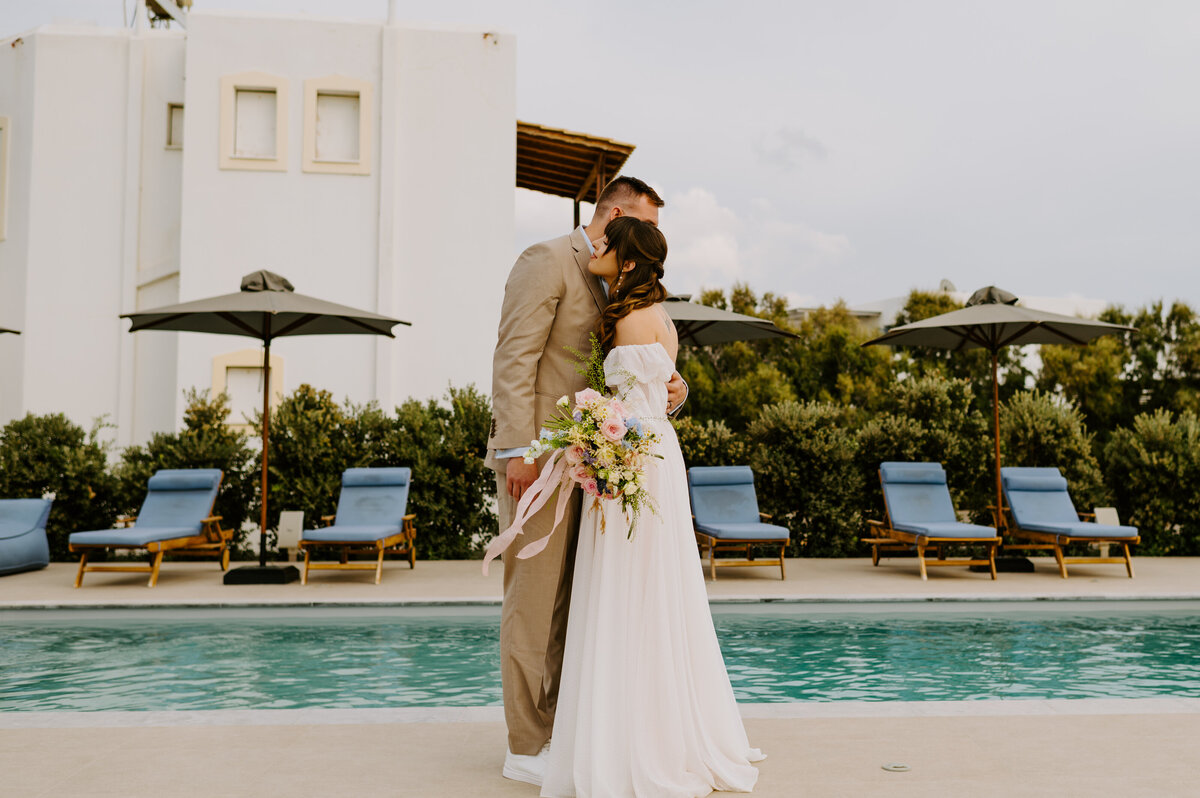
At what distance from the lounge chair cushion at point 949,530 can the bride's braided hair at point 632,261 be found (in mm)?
6605

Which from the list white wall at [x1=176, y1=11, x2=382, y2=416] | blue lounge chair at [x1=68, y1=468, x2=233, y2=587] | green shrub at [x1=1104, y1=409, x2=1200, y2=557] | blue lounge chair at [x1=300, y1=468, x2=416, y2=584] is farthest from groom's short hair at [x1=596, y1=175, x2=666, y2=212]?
white wall at [x1=176, y1=11, x2=382, y2=416]

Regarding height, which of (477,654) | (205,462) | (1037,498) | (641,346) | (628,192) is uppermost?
(628,192)

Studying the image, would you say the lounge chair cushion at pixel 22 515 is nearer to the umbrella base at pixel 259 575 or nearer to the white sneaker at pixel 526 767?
the umbrella base at pixel 259 575

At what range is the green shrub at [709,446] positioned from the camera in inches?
423

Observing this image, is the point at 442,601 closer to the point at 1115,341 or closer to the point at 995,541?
the point at 995,541

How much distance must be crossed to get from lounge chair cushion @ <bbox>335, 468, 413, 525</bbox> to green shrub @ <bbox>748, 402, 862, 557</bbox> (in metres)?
4.03

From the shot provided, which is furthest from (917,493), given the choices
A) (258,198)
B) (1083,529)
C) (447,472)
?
(258,198)

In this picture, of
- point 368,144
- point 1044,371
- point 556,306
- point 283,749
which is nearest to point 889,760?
point 556,306

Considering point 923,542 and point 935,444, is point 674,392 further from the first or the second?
point 935,444

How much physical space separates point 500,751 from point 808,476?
307 inches

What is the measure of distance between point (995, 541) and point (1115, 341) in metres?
23.1

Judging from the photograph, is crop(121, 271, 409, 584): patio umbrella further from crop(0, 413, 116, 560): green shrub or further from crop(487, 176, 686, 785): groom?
crop(487, 176, 686, 785): groom

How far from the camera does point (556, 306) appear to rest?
11.1 feet

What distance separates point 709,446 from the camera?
10.8 metres
